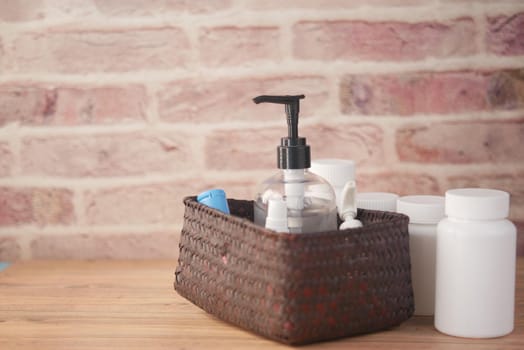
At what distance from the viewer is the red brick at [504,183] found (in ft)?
3.87

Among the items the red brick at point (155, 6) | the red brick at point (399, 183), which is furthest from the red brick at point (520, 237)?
the red brick at point (155, 6)

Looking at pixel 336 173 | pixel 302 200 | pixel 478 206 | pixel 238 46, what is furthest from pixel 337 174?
pixel 238 46

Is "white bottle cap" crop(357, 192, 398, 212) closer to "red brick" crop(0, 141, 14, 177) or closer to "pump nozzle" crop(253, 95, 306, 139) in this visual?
"pump nozzle" crop(253, 95, 306, 139)

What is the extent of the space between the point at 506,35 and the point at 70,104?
707mm

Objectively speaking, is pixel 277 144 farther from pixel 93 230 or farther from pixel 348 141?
pixel 93 230

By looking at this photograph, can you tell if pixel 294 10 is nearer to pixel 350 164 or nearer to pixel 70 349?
pixel 350 164

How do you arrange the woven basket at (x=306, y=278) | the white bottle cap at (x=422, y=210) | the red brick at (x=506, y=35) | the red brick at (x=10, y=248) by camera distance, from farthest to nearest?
the red brick at (x=10, y=248), the red brick at (x=506, y=35), the white bottle cap at (x=422, y=210), the woven basket at (x=306, y=278)

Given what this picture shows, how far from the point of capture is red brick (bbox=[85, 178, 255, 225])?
1222 mm

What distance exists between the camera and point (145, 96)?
1.21 meters

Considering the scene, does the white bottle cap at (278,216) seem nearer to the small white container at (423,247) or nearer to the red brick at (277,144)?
the small white container at (423,247)

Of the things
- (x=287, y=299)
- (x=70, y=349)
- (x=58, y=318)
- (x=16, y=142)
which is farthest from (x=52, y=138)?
(x=287, y=299)

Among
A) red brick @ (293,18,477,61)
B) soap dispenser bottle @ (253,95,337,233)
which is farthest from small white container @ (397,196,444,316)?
red brick @ (293,18,477,61)

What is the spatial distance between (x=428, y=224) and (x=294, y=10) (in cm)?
44

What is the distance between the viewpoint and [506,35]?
1.15m
